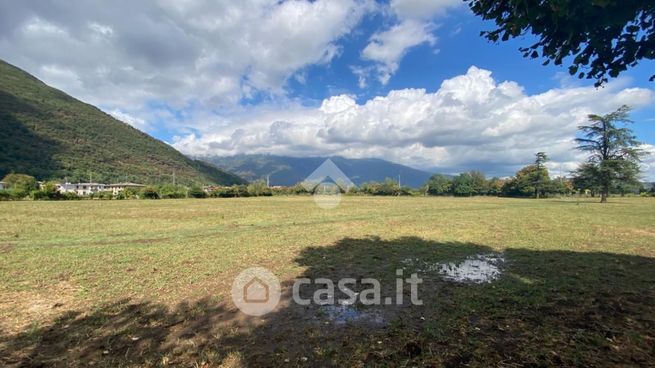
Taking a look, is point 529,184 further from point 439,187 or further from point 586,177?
point 586,177

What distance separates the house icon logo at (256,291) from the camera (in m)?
5.27

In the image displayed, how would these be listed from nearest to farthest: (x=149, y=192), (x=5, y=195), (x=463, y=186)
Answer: (x=5, y=195) < (x=149, y=192) < (x=463, y=186)

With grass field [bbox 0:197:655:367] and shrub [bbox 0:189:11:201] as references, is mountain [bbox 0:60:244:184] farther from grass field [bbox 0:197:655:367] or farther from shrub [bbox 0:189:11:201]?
grass field [bbox 0:197:655:367]

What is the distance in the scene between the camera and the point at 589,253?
938 centimetres

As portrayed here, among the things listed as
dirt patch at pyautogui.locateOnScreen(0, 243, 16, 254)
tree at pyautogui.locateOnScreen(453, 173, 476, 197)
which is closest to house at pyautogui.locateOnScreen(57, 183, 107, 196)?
dirt patch at pyautogui.locateOnScreen(0, 243, 16, 254)

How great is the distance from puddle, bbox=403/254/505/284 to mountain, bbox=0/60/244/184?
4107 inches

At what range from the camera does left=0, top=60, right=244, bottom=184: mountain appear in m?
91.4

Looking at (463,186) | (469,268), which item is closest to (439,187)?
(463,186)

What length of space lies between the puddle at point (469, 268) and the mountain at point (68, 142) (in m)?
104

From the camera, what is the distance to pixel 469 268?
7836mm

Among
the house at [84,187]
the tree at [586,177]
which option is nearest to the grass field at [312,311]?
the tree at [586,177]

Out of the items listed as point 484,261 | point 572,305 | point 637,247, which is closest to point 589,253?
point 637,247

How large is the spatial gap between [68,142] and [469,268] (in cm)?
14268

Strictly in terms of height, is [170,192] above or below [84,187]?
below
